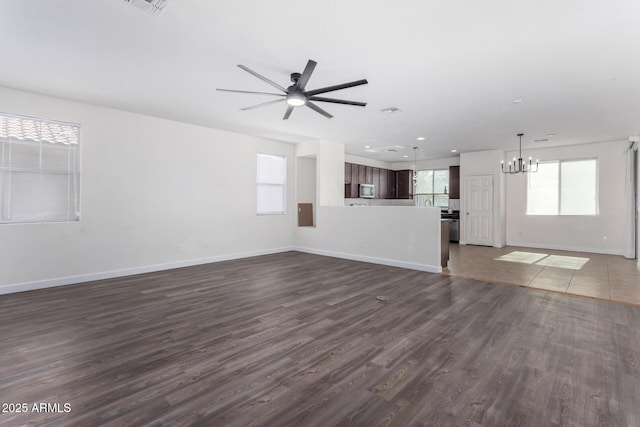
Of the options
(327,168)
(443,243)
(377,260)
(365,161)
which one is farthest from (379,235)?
(365,161)

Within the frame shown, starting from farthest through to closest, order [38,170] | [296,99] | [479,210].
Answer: [479,210]
[38,170]
[296,99]

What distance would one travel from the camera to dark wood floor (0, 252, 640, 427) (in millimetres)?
1812

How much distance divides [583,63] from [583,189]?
5.88 meters

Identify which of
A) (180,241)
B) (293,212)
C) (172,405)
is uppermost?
(293,212)

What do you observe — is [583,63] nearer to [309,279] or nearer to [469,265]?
[469,265]

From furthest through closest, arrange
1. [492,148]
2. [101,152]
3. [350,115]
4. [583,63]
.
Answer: [492,148] < [350,115] < [101,152] < [583,63]

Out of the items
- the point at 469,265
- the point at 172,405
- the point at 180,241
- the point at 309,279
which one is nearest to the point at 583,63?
the point at 469,265

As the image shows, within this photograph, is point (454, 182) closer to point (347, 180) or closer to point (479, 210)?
point (479, 210)

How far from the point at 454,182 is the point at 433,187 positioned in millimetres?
879

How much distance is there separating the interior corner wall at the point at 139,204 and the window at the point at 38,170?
0.41 feet

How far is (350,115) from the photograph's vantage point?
5277 millimetres

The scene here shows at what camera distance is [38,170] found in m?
4.43

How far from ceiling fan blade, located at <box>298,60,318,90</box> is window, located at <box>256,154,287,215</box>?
4.16 meters

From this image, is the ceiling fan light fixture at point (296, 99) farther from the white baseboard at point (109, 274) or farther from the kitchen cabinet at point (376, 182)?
the kitchen cabinet at point (376, 182)
